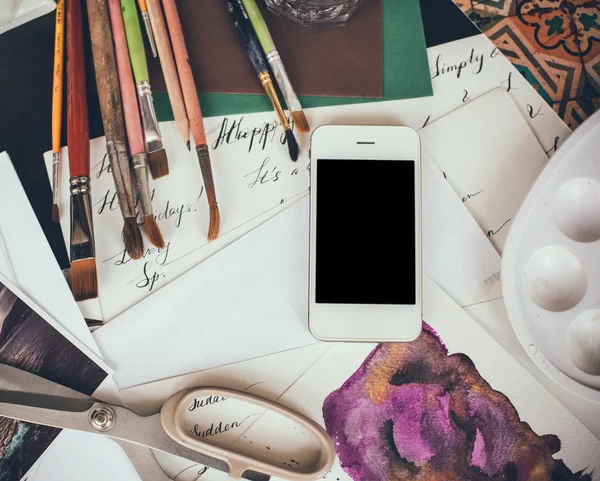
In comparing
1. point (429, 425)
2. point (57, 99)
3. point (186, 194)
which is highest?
point (57, 99)

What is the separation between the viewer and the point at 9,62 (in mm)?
505

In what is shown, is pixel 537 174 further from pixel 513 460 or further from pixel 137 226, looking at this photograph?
pixel 137 226

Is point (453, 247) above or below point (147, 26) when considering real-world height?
below

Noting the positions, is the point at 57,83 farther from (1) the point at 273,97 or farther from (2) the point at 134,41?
(1) the point at 273,97

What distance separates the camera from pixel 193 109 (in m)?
0.48

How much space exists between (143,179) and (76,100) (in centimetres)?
9

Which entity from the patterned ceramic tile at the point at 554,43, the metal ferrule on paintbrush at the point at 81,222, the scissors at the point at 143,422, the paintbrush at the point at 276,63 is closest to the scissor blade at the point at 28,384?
the scissors at the point at 143,422

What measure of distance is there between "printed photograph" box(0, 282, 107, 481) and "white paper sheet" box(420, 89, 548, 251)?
364mm

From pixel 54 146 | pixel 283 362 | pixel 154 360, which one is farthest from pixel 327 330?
pixel 54 146

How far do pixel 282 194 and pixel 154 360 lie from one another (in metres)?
0.19

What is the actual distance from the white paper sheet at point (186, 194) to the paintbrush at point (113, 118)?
0.7 inches

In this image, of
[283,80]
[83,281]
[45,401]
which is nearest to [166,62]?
[283,80]

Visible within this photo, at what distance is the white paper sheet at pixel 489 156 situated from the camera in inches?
19.4

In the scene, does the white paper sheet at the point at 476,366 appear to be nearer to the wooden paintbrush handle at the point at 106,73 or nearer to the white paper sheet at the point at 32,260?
the white paper sheet at the point at 32,260
